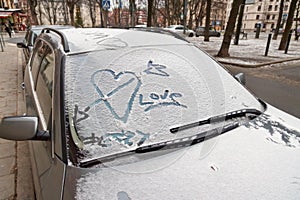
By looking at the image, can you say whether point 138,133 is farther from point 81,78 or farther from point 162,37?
point 162,37

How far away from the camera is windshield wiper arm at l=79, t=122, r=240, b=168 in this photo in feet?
3.88

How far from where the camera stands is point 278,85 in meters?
6.37

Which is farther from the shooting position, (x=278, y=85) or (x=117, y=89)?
(x=278, y=85)

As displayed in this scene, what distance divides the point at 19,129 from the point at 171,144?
0.92 metres

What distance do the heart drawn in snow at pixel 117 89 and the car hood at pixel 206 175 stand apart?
1.25ft

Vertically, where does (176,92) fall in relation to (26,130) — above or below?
above

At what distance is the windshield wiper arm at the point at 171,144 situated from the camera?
1182 millimetres

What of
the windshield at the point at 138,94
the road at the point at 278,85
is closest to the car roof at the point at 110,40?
the windshield at the point at 138,94

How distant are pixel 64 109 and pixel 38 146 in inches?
20.2

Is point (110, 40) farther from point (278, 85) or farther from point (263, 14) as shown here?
point (263, 14)

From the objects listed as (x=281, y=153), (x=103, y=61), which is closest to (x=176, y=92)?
(x=103, y=61)

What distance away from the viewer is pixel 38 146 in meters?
1.62

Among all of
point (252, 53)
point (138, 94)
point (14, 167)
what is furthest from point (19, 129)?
point (252, 53)

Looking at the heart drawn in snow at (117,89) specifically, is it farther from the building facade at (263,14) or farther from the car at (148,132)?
the building facade at (263,14)
